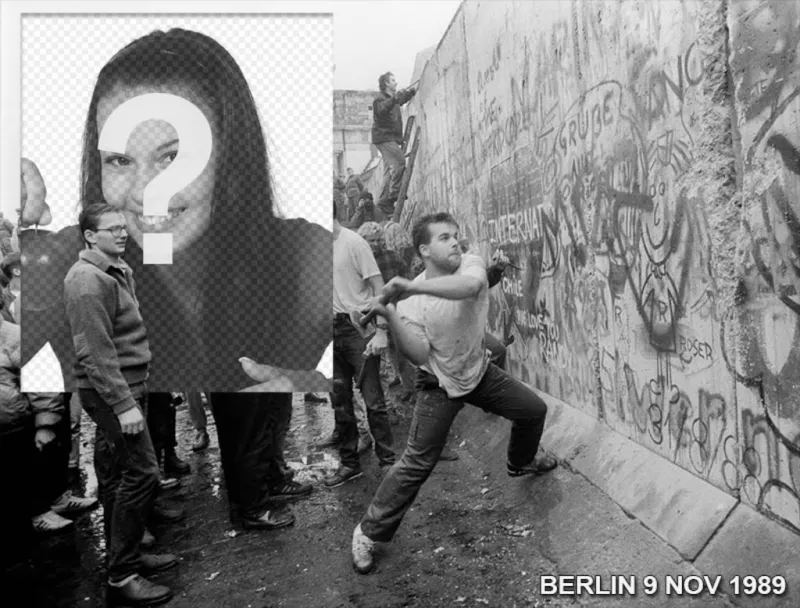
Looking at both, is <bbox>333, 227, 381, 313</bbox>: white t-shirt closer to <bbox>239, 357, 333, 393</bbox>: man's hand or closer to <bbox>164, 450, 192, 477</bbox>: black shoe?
<bbox>239, 357, 333, 393</bbox>: man's hand

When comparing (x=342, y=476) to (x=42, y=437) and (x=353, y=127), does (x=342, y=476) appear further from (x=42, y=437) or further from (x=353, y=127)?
(x=353, y=127)

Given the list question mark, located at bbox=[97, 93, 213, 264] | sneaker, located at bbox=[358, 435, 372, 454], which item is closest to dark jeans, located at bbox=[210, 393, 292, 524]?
question mark, located at bbox=[97, 93, 213, 264]

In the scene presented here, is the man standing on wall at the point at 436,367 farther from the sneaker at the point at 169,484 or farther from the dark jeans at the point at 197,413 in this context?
the dark jeans at the point at 197,413

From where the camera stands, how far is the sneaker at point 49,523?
405 centimetres

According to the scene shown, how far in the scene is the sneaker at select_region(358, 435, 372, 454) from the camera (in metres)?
5.22

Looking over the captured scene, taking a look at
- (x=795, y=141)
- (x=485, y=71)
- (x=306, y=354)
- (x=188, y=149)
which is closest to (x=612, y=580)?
(x=795, y=141)

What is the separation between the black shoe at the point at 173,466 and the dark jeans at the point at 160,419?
0.08 meters

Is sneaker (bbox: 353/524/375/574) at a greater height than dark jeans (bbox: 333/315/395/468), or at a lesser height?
lesser

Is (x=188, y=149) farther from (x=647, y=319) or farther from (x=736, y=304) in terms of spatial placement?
(x=736, y=304)

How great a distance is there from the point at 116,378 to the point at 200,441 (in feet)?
9.89

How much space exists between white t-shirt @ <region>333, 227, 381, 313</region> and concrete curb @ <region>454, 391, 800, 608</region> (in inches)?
66.8

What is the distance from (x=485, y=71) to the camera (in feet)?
17.9

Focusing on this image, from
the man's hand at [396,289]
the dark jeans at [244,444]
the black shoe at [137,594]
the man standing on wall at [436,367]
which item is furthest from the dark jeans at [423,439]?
the black shoe at [137,594]

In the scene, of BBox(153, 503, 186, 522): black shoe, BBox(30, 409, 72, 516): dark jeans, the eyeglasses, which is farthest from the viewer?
BBox(153, 503, 186, 522): black shoe
